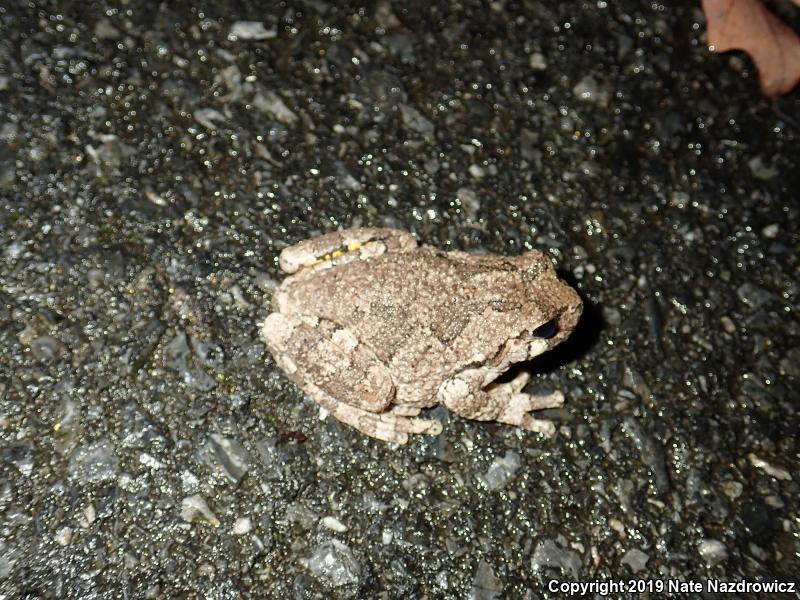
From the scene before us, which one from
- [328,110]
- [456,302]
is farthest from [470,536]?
[328,110]

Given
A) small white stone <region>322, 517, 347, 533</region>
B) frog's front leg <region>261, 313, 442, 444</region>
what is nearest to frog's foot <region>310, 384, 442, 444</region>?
frog's front leg <region>261, 313, 442, 444</region>

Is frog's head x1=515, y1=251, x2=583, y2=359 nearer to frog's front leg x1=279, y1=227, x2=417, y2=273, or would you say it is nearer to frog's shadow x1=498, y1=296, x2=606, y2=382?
frog's shadow x1=498, y1=296, x2=606, y2=382

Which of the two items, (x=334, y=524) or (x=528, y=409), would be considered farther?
(x=528, y=409)

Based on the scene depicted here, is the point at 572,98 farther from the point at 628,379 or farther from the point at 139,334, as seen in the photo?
the point at 139,334

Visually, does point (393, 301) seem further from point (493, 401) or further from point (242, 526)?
point (242, 526)

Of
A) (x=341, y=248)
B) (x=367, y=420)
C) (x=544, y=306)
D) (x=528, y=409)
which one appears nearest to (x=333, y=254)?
(x=341, y=248)

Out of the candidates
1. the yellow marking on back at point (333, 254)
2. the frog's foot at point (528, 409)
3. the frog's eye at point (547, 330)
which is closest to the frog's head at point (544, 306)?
the frog's eye at point (547, 330)

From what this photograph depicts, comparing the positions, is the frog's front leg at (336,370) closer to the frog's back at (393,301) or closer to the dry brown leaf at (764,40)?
the frog's back at (393,301)
